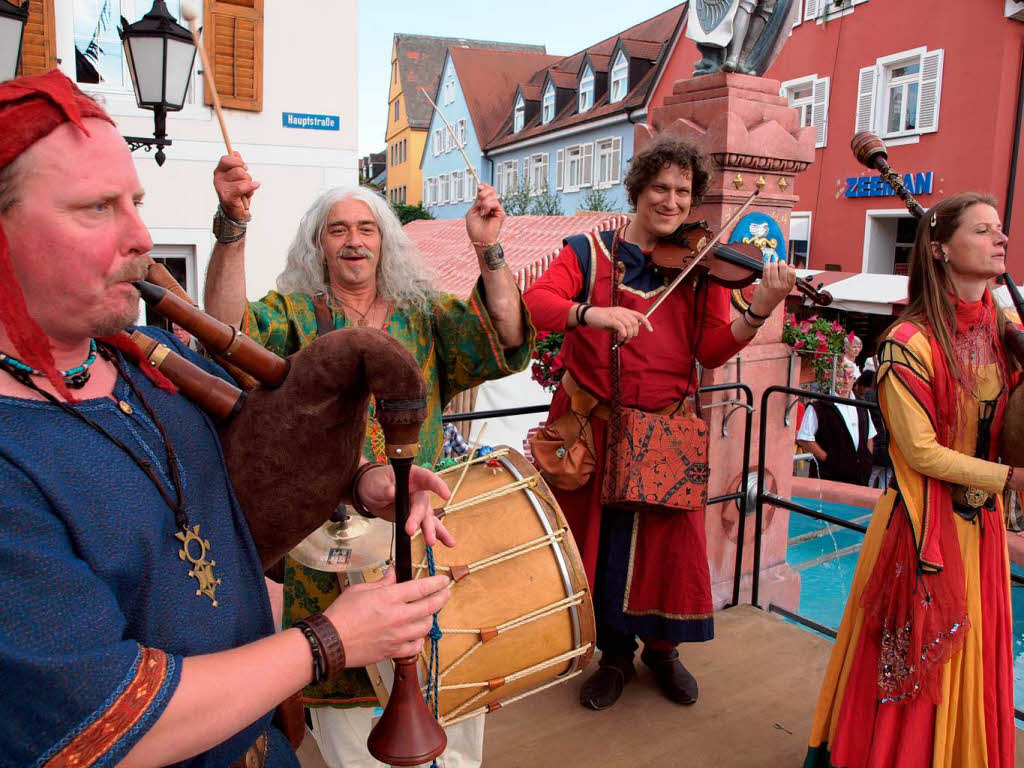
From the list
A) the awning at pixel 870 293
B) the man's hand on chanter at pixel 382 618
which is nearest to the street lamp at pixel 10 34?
the man's hand on chanter at pixel 382 618

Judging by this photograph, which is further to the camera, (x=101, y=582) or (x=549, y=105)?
(x=549, y=105)

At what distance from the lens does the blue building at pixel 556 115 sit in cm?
2158

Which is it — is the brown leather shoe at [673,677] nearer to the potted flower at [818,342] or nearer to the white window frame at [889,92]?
the potted flower at [818,342]

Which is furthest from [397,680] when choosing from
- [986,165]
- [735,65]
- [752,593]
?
[986,165]

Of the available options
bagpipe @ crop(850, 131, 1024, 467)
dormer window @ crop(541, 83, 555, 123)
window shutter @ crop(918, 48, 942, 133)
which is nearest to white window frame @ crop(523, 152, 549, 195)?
dormer window @ crop(541, 83, 555, 123)

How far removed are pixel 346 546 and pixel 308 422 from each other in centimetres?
53

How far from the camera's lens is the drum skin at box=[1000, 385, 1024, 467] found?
2191 mm

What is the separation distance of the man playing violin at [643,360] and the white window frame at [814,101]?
49.4ft

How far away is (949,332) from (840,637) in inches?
38.1

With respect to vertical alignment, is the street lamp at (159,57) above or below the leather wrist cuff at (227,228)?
above

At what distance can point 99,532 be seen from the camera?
3.21 ft

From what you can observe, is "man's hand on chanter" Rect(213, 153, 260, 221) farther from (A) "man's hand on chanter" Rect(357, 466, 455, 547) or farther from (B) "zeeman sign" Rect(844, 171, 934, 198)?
(B) "zeeman sign" Rect(844, 171, 934, 198)

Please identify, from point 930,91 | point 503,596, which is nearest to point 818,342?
point 503,596

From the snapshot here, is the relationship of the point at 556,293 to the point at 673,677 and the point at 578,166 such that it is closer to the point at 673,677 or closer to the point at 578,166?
the point at 673,677
